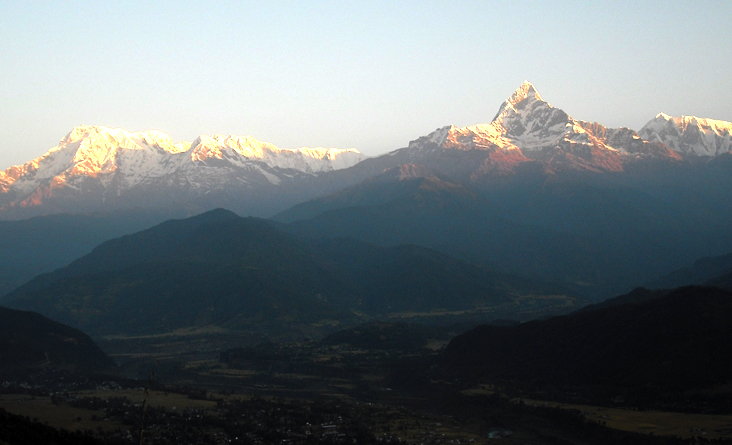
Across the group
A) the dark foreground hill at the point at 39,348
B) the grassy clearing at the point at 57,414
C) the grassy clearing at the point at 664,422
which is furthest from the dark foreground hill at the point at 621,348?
the dark foreground hill at the point at 39,348

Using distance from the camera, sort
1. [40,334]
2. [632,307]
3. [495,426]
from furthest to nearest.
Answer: [40,334] → [632,307] → [495,426]

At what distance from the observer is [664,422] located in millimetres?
114500

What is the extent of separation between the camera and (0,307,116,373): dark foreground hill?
17750 cm

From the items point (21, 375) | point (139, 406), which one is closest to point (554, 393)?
point (139, 406)

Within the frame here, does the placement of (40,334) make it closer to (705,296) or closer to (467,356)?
(467,356)

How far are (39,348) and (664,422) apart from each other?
5048 inches

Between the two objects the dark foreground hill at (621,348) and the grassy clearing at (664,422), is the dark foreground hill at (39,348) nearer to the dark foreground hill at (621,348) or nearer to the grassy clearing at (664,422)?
the dark foreground hill at (621,348)

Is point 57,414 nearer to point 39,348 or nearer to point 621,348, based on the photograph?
point 39,348

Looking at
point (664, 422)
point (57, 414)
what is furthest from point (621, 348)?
point (57, 414)

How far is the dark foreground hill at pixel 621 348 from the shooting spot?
135m

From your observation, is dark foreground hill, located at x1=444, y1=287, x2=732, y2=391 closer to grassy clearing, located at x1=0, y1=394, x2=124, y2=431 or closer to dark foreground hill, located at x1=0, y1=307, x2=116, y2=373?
grassy clearing, located at x1=0, y1=394, x2=124, y2=431

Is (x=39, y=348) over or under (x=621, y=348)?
over

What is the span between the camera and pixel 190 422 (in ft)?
405

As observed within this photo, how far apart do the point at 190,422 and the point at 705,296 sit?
Result: 293ft
